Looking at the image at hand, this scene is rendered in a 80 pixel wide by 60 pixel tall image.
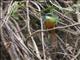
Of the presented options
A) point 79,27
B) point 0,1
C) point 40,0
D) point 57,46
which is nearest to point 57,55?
point 57,46

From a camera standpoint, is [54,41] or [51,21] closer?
[51,21]

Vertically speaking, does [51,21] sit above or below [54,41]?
above

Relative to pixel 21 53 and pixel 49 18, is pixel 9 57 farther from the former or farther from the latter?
pixel 49 18

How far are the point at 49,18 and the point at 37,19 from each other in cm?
23

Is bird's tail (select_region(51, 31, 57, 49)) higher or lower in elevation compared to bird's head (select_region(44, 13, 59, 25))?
lower

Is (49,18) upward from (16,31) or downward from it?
upward

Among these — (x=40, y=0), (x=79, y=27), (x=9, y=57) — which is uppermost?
(x=40, y=0)

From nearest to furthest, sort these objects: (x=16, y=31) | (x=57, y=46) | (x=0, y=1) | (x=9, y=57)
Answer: (x=57, y=46) < (x=16, y=31) < (x=9, y=57) < (x=0, y=1)

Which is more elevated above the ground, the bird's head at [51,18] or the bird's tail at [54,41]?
the bird's head at [51,18]

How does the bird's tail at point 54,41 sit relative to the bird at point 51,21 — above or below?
below

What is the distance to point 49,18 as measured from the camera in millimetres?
1352

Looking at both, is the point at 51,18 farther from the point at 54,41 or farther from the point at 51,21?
the point at 54,41

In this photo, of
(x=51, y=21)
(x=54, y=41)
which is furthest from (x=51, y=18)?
(x=54, y=41)

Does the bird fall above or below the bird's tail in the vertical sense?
above
